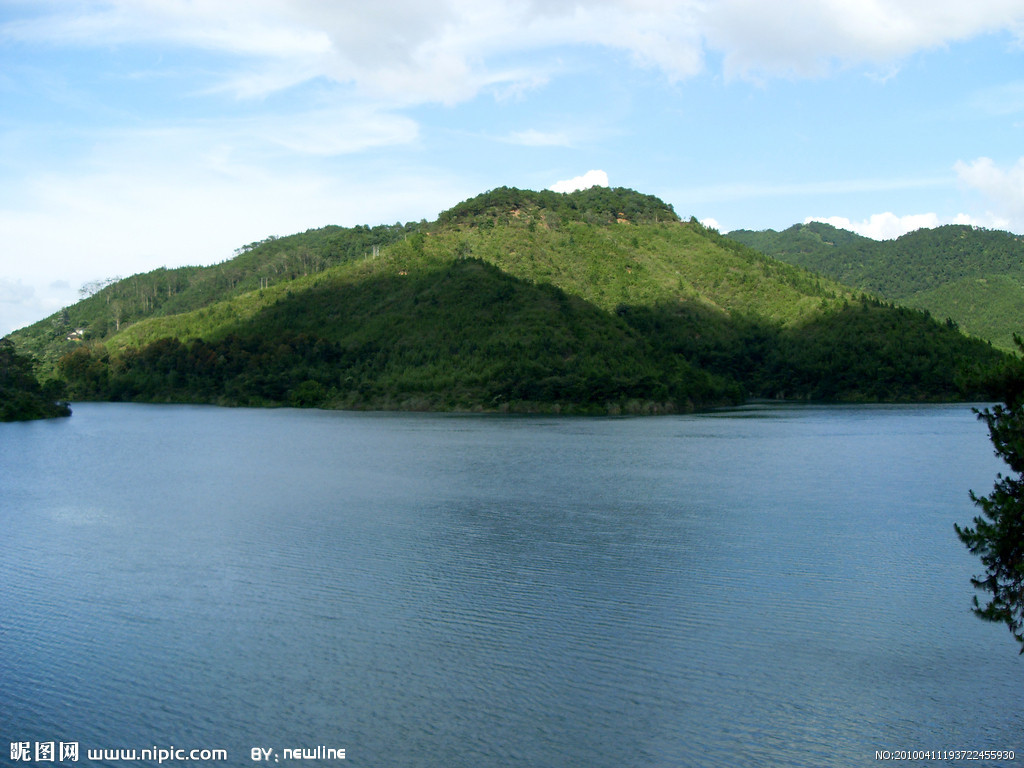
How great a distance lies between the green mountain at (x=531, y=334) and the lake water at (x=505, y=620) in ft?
164

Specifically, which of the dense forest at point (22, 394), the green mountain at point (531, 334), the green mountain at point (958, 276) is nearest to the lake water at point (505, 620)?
the dense forest at point (22, 394)

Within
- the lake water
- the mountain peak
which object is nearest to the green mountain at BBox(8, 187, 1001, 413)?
the mountain peak

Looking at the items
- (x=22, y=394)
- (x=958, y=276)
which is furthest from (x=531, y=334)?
(x=958, y=276)

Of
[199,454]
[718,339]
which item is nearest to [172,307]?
[718,339]

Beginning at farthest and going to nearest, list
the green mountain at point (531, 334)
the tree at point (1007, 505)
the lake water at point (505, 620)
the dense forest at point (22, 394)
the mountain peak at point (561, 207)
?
the mountain peak at point (561, 207), the green mountain at point (531, 334), the dense forest at point (22, 394), the lake water at point (505, 620), the tree at point (1007, 505)

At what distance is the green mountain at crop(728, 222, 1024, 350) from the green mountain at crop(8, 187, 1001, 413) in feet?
101

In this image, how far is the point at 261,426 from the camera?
6194 centimetres

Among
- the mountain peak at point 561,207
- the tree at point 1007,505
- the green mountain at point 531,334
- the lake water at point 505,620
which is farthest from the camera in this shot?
the mountain peak at point 561,207

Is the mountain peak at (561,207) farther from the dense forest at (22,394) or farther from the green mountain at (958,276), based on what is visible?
the dense forest at (22,394)

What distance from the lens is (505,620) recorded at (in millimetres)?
15414

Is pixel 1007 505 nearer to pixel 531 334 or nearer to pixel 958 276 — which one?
pixel 531 334

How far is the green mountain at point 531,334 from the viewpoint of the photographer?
279 ft

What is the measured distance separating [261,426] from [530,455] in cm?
2810

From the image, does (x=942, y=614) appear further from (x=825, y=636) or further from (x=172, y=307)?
(x=172, y=307)
